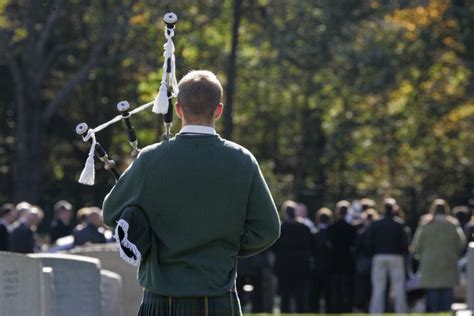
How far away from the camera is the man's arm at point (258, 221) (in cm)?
556

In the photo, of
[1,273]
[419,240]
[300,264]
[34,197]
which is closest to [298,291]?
[300,264]

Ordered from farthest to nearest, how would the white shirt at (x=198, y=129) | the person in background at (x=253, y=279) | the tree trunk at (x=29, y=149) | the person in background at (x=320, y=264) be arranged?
1. the tree trunk at (x=29, y=149)
2. the person in background at (x=320, y=264)
3. the person in background at (x=253, y=279)
4. the white shirt at (x=198, y=129)

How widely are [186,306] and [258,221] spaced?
0.47 meters

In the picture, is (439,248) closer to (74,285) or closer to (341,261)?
(341,261)

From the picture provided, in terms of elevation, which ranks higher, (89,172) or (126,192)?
(89,172)

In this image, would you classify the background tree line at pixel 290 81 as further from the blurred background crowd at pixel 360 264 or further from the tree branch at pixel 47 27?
the blurred background crowd at pixel 360 264

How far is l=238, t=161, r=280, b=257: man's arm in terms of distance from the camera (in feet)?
18.2

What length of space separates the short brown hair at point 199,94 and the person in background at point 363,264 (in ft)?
42.2

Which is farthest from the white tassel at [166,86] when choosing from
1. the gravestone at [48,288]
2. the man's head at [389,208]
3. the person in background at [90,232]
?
the man's head at [389,208]

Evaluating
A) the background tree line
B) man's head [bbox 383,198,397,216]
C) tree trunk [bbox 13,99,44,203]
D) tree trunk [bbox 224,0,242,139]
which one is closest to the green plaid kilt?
man's head [bbox 383,198,397,216]

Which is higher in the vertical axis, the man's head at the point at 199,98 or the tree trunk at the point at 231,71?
the tree trunk at the point at 231,71

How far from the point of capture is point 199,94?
544 centimetres

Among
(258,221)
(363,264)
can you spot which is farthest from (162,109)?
(363,264)

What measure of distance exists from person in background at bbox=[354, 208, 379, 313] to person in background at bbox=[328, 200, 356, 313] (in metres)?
0.16
